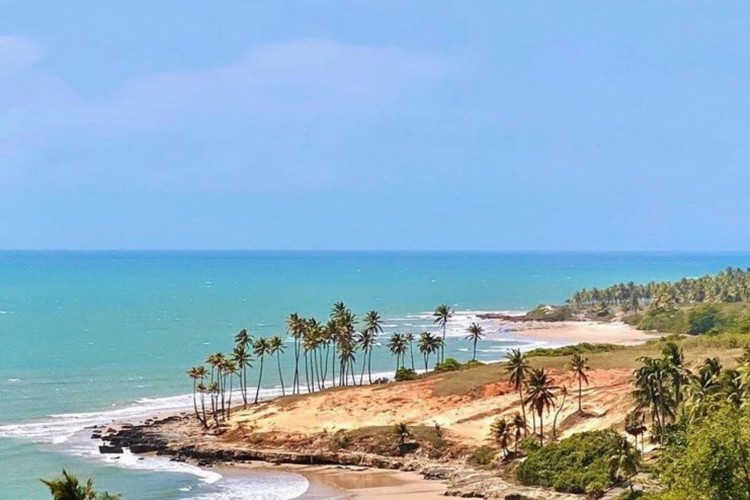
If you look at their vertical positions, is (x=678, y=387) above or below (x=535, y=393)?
above

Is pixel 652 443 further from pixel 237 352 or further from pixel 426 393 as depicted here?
pixel 237 352

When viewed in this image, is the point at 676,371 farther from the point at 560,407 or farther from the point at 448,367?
the point at 448,367

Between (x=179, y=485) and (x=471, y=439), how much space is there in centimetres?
2820

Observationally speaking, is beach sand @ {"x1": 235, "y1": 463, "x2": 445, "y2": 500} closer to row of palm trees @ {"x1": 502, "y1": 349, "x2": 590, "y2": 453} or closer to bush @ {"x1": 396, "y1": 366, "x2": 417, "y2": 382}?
row of palm trees @ {"x1": 502, "y1": 349, "x2": 590, "y2": 453}

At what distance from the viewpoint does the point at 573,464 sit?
71.4 meters

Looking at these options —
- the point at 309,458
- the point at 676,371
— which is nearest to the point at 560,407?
the point at 676,371

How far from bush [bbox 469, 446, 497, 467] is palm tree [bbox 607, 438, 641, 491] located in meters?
16.6

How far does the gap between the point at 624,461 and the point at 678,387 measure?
334 inches

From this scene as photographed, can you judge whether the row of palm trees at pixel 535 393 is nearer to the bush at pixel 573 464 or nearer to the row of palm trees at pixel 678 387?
the bush at pixel 573 464

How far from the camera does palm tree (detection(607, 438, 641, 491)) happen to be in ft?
211

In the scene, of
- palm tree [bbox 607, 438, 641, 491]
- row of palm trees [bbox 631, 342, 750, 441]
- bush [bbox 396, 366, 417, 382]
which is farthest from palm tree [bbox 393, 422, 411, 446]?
bush [bbox 396, 366, 417, 382]

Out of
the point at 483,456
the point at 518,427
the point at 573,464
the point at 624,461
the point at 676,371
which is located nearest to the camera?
the point at 624,461

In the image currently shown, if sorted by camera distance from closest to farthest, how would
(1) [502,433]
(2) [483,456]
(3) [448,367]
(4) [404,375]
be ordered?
(1) [502,433], (2) [483,456], (4) [404,375], (3) [448,367]

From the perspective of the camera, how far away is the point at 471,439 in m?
86.8
